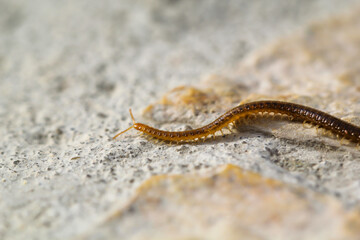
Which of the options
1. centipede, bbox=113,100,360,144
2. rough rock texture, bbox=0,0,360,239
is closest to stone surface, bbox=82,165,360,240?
rough rock texture, bbox=0,0,360,239

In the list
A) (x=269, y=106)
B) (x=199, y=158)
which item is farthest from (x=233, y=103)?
(x=199, y=158)

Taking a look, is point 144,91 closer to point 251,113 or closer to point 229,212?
point 251,113

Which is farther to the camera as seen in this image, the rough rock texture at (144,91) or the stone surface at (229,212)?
the rough rock texture at (144,91)

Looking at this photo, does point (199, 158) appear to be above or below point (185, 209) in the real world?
above

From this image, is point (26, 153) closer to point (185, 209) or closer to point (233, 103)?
point (185, 209)

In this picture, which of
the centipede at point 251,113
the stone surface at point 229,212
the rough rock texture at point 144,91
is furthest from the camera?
the centipede at point 251,113

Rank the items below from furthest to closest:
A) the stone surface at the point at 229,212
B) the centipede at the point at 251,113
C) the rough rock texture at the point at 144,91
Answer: the centipede at the point at 251,113
the rough rock texture at the point at 144,91
the stone surface at the point at 229,212

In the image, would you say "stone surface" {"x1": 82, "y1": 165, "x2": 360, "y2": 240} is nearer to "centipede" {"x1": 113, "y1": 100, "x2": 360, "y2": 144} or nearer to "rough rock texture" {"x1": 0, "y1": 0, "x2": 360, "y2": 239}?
"rough rock texture" {"x1": 0, "y1": 0, "x2": 360, "y2": 239}

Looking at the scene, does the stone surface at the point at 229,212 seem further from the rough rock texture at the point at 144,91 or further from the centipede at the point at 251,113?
the centipede at the point at 251,113

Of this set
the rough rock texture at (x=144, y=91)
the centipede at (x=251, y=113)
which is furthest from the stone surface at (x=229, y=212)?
the centipede at (x=251, y=113)
